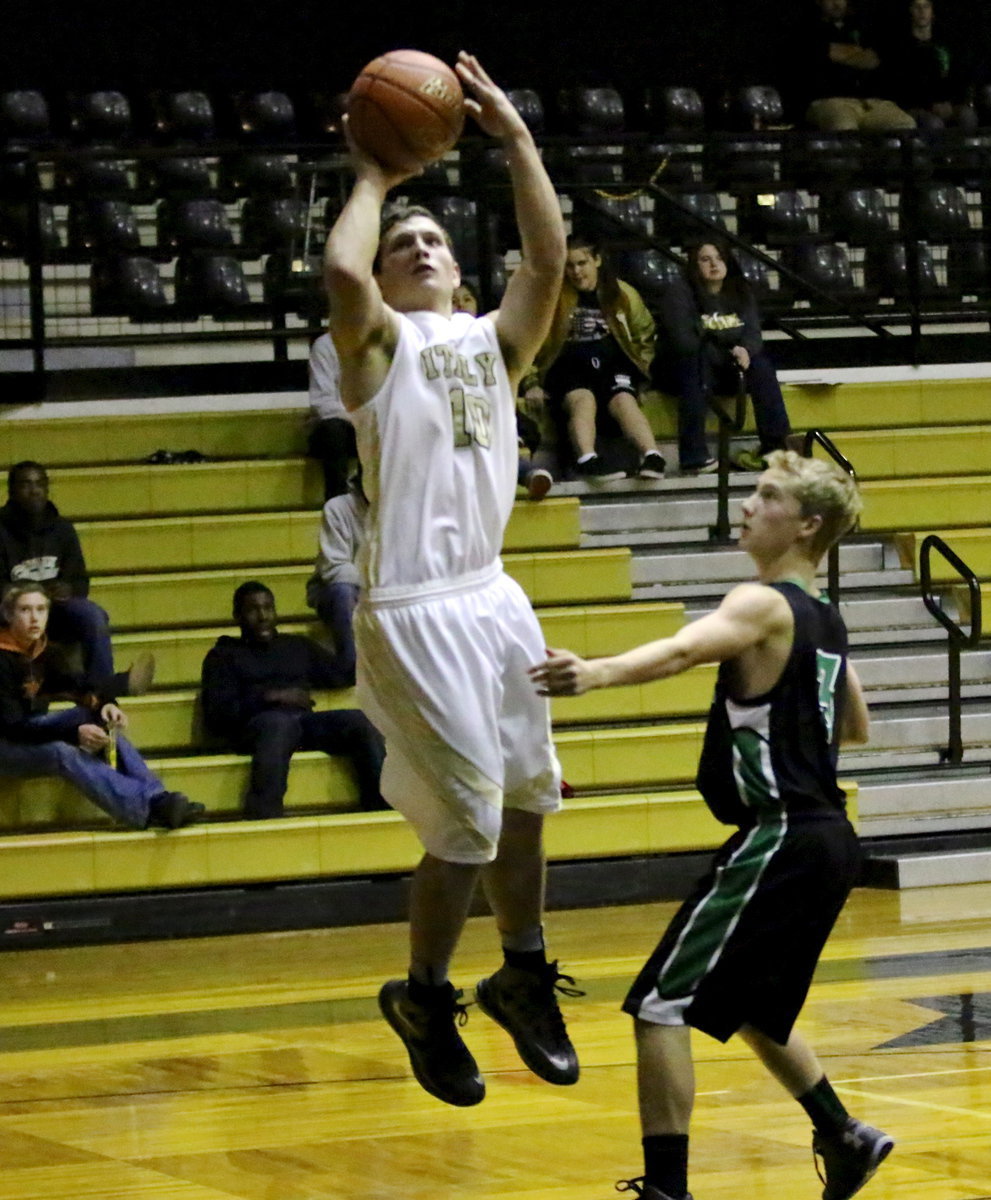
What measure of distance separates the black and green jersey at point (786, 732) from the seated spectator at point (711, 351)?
624 cm

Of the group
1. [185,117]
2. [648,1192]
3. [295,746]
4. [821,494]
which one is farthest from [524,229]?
[185,117]

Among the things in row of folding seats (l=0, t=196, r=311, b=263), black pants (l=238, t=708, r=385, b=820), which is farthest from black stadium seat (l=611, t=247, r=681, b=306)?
black pants (l=238, t=708, r=385, b=820)

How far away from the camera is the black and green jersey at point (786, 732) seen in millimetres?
3998

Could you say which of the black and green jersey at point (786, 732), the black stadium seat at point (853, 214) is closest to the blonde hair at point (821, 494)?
the black and green jersey at point (786, 732)

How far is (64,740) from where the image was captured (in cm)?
833

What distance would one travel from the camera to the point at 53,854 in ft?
26.7

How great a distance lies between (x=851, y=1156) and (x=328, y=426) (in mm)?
6090

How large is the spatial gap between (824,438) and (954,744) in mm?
1468

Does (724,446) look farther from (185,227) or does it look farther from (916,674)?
(185,227)

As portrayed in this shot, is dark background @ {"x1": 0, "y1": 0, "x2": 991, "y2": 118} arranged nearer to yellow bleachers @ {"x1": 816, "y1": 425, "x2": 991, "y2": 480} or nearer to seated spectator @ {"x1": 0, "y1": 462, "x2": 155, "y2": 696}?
yellow bleachers @ {"x1": 816, "y1": 425, "x2": 991, "y2": 480}

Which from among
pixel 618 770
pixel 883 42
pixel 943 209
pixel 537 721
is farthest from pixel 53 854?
pixel 883 42

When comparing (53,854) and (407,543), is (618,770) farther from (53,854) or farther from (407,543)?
(407,543)

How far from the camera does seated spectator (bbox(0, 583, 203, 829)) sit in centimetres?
819

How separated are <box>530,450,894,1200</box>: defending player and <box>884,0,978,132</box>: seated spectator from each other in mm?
9797
